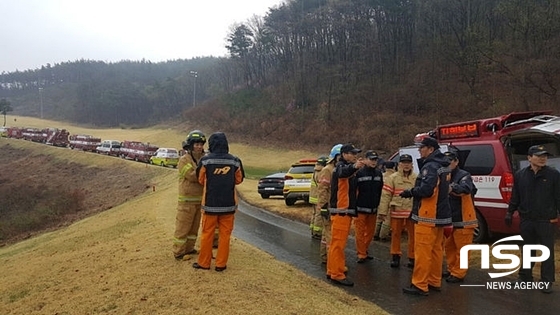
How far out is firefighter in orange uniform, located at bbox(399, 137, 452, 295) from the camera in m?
6.34

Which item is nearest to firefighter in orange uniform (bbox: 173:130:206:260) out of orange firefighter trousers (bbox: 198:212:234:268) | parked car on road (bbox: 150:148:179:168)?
orange firefighter trousers (bbox: 198:212:234:268)

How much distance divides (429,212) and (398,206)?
6.83 feet

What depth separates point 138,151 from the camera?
144ft

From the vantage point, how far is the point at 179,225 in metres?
7.42

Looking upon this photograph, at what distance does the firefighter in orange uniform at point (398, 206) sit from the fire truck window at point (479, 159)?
1279 millimetres

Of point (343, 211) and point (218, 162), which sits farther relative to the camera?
point (343, 211)

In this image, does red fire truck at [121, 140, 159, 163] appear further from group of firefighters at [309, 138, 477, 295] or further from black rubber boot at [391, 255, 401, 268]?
black rubber boot at [391, 255, 401, 268]

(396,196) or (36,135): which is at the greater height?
(396,196)

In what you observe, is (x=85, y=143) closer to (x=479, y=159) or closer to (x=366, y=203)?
(x=366, y=203)

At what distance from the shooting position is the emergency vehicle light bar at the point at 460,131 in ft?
31.1

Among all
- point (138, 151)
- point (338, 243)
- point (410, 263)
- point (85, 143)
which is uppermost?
point (338, 243)

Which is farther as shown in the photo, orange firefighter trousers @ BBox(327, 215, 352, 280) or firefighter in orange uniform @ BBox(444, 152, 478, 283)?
firefighter in orange uniform @ BBox(444, 152, 478, 283)

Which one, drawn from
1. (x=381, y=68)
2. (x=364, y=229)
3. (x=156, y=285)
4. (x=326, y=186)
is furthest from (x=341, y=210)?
(x=381, y=68)

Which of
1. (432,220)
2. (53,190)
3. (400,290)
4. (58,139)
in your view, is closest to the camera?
(432,220)
